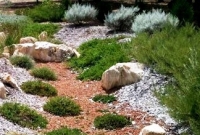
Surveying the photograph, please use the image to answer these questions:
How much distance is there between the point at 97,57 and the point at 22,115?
4.67 metres

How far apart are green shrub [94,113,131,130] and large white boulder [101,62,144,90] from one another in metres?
1.71

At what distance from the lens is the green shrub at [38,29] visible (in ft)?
49.0

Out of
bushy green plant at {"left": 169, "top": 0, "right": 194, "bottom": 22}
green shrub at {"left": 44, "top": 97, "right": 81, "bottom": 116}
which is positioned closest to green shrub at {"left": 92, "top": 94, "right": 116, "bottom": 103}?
green shrub at {"left": 44, "top": 97, "right": 81, "bottom": 116}

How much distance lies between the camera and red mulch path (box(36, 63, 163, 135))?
769 cm

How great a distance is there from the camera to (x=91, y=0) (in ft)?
79.7

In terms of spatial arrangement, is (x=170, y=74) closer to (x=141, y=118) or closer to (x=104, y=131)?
(x=141, y=118)

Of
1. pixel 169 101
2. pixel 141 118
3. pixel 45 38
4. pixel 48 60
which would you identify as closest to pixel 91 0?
pixel 45 38

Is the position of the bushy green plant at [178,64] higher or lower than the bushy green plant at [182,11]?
higher

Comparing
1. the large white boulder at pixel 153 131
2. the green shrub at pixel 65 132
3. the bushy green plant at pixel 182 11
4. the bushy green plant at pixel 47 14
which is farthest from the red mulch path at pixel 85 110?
the bushy green plant at pixel 47 14

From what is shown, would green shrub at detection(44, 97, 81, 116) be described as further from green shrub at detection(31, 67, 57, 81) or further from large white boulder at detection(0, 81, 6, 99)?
green shrub at detection(31, 67, 57, 81)

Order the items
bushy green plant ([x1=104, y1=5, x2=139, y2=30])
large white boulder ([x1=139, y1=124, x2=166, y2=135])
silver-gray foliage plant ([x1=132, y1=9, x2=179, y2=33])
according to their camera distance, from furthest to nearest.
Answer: bushy green plant ([x1=104, y1=5, x2=139, y2=30])
silver-gray foliage plant ([x1=132, y1=9, x2=179, y2=33])
large white boulder ([x1=139, y1=124, x2=166, y2=135])

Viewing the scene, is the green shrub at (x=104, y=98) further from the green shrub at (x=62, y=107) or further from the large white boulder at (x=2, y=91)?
the large white boulder at (x=2, y=91)

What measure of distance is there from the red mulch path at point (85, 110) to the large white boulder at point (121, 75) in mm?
231

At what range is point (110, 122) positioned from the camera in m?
7.84
